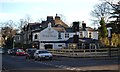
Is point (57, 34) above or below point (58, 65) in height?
above

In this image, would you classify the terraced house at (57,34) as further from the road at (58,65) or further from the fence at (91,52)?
the road at (58,65)

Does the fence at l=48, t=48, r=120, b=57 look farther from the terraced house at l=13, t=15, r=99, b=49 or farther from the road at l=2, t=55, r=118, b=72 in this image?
the terraced house at l=13, t=15, r=99, b=49

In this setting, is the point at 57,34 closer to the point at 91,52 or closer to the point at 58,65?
the point at 91,52

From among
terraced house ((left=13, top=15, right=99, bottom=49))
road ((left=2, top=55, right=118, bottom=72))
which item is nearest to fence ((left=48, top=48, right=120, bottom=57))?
road ((left=2, top=55, right=118, bottom=72))

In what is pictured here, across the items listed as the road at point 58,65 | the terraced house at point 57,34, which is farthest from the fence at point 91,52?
the terraced house at point 57,34

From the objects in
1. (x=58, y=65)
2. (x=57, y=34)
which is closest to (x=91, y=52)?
(x=58, y=65)

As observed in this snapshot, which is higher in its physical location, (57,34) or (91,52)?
(57,34)

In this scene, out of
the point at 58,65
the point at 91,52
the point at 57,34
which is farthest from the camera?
the point at 57,34

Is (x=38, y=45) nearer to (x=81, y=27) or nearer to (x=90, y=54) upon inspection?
(x=81, y=27)

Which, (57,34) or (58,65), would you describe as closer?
(58,65)

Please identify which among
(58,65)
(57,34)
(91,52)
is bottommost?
(58,65)

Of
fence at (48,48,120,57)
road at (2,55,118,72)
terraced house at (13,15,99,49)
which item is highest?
terraced house at (13,15,99,49)

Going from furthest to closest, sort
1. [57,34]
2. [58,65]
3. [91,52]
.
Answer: [57,34], [91,52], [58,65]

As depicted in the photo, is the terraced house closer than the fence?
No
